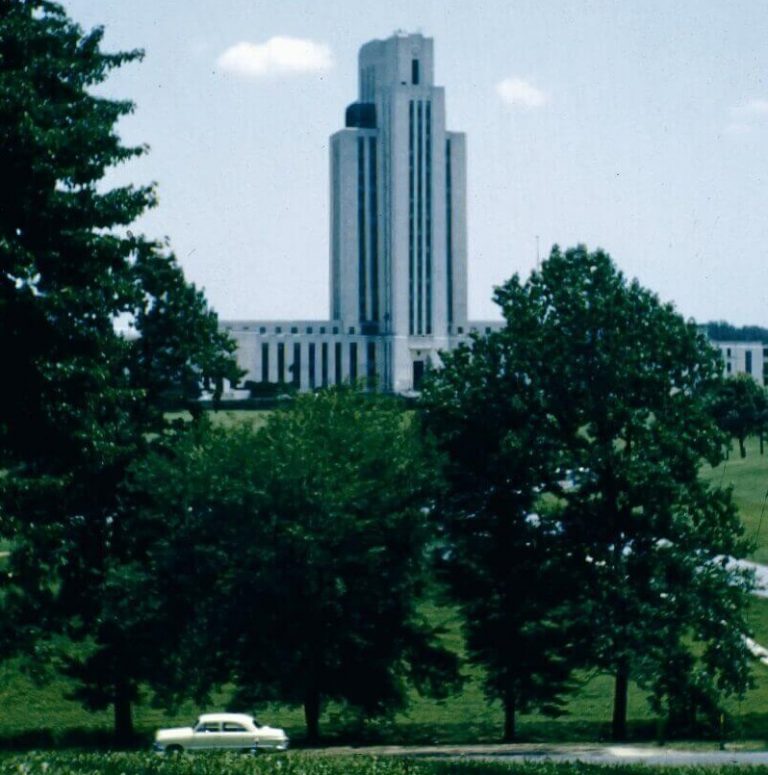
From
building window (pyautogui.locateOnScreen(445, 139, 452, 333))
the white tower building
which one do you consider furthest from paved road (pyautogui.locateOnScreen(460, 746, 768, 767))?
building window (pyautogui.locateOnScreen(445, 139, 452, 333))

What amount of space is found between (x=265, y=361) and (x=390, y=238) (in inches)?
856

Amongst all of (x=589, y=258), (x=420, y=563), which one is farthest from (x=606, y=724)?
(x=589, y=258)

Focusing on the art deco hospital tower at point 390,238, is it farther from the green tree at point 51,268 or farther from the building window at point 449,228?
the green tree at point 51,268

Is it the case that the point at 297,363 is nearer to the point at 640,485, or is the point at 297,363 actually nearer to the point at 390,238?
the point at 390,238

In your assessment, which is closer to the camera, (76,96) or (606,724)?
(76,96)

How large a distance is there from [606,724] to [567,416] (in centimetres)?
695

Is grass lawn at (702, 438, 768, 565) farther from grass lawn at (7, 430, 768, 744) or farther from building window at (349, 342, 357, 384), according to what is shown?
building window at (349, 342, 357, 384)

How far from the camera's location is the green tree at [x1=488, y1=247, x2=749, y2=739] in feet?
86.7

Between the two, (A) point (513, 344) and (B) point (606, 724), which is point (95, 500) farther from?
(B) point (606, 724)

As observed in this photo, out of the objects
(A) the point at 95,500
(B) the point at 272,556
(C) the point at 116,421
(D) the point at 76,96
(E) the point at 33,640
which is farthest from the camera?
(A) the point at 95,500

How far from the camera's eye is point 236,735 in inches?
1043

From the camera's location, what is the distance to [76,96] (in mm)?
21562

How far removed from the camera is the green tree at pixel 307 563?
26.4 meters

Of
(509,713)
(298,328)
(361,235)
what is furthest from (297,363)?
(509,713)
